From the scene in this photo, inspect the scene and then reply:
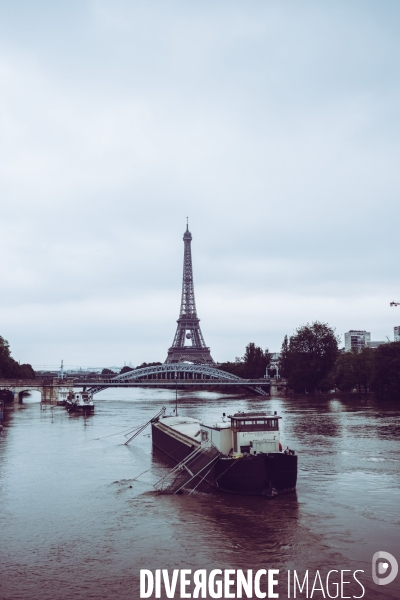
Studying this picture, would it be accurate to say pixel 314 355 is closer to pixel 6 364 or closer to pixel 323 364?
pixel 323 364

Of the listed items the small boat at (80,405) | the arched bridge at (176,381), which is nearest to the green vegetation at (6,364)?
the arched bridge at (176,381)

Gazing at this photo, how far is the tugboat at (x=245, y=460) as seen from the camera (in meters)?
25.5

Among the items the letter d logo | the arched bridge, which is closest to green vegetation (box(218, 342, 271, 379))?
the arched bridge

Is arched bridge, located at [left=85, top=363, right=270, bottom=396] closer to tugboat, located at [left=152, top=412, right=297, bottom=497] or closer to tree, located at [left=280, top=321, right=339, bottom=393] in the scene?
tree, located at [left=280, top=321, right=339, bottom=393]

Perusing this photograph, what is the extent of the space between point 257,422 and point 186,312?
456 ft

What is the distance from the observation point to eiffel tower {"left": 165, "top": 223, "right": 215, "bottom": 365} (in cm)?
15450

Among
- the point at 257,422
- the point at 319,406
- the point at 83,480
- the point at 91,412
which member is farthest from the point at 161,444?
the point at 319,406

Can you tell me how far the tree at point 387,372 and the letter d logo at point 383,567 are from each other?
214ft

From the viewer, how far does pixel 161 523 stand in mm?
21969

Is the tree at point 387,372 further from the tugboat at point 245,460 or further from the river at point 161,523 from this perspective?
the tugboat at point 245,460

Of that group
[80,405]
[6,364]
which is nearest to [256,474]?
[80,405]

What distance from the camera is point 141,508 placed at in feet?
79.7

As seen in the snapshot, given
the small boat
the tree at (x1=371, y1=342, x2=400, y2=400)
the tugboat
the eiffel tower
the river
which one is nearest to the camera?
the river

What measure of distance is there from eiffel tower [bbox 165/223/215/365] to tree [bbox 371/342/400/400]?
243 ft
